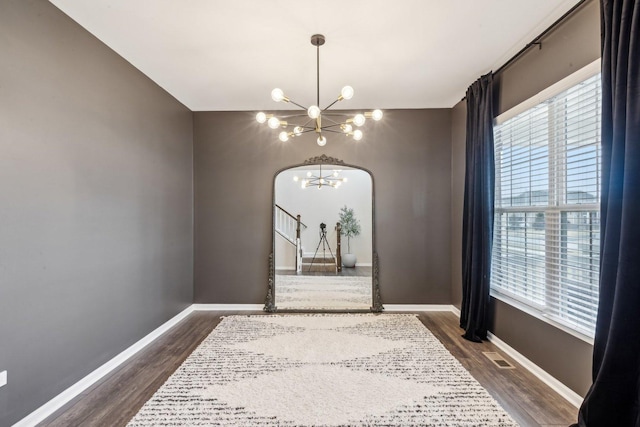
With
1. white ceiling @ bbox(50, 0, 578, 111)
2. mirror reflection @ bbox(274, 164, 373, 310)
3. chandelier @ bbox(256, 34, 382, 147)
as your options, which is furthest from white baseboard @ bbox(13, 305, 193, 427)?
white ceiling @ bbox(50, 0, 578, 111)

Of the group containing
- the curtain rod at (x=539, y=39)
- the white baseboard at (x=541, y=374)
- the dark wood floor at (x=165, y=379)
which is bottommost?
the dark wood floor at (x=165, y=379)

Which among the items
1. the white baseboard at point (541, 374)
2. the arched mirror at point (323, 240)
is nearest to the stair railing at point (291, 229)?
the arched mirror at point (323, 240)

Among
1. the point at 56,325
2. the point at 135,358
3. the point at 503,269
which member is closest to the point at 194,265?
the point at 135,358

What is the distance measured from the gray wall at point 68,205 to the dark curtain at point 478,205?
139 inches

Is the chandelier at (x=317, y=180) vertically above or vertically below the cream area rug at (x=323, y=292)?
above

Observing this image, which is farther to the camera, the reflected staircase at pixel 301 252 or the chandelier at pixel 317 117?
the reflected staircase at pixel 301 252

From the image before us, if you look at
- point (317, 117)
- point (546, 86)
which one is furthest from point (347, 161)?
point (546, 86)

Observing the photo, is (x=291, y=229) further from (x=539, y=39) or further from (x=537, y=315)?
(x=539, y=39)

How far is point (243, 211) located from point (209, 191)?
569 millimetres

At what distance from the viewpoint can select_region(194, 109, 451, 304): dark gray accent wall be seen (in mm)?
4492

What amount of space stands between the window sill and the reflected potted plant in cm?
318

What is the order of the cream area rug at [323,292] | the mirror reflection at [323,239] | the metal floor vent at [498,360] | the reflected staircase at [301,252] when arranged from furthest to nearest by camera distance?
the reflected staircase at [301,252] → the mirror reflection at [323,239] → the cream area rug at [323,292] → the metal floor vent at [498,360]

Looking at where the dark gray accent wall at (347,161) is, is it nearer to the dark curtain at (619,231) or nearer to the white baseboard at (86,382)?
the white baseboard at (86,382)

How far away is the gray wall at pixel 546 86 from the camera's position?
7.18 feet
